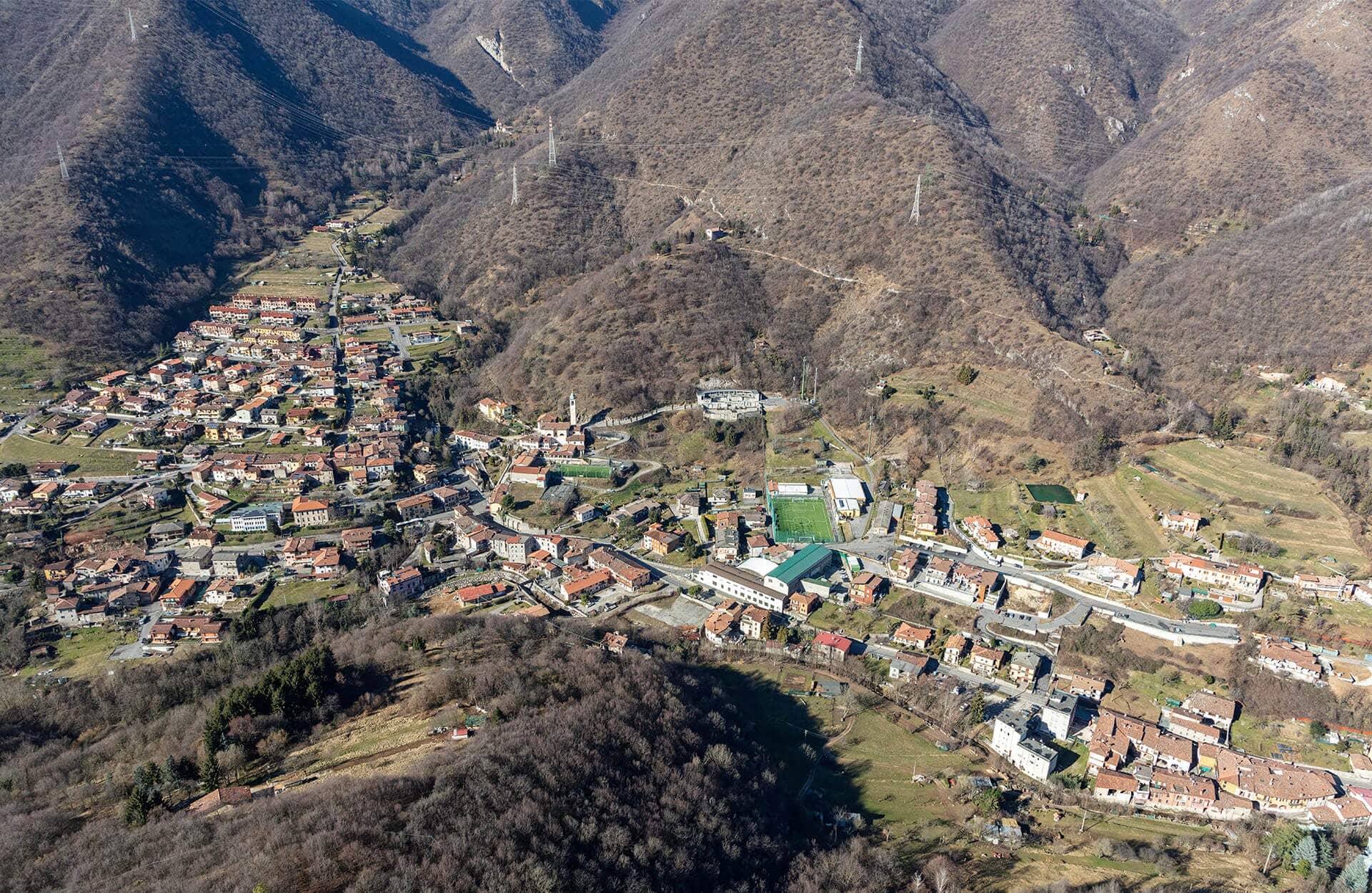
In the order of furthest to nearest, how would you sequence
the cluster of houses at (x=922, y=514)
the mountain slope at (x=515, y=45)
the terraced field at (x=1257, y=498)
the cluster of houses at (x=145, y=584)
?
the mountain slope at (x=515, y=45) < the cluster of houses at (x=922, y=514) < the terraced field at (x=1257, y=498) < the cluster of houses at (x=145, y=584)

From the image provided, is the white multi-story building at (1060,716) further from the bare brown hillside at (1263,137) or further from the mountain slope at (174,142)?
the mountain slope at (174,142)

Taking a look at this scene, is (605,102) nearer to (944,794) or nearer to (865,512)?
(865,512)

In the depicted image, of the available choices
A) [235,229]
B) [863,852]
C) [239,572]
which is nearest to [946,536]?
[863,852]

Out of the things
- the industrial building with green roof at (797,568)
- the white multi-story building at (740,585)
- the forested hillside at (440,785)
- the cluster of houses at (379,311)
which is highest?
the cluster of houses at (379,311)

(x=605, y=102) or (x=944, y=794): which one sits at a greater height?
(x=605, y=102)

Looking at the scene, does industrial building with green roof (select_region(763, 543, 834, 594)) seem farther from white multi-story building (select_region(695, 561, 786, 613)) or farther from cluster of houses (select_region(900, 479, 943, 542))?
cluster of houses (select_region(900, 479, 943, 542))

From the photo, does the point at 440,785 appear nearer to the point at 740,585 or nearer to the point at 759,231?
the point at 740,585

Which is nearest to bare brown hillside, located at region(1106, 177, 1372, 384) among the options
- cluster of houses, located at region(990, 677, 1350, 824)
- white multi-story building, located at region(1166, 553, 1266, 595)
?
white multi-story building, located at region(1166, 553, 1266, 595)

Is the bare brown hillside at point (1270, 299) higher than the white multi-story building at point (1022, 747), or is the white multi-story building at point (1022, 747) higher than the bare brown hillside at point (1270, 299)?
the bare brown hillside at point (1270, 299)

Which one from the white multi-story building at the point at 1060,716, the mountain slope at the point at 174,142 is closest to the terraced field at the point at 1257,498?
the white multi-story building at the point at 1060,716
